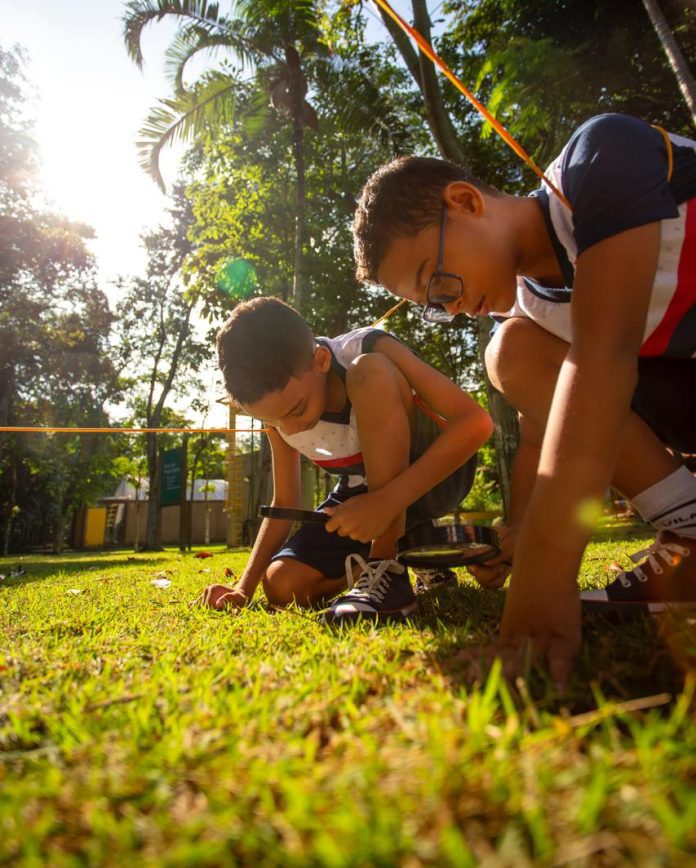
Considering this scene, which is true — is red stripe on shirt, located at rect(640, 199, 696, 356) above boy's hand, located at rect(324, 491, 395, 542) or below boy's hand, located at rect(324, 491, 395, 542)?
above

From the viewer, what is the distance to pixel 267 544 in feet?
9.87

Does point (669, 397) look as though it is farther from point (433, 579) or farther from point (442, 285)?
point (433, 579)

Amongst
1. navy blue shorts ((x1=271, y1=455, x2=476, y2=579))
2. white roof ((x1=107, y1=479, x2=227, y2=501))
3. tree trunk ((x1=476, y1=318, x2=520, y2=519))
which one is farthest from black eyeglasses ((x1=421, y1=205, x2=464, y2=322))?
white roof ((x1=107, y1=479, x2=227, y2=501))

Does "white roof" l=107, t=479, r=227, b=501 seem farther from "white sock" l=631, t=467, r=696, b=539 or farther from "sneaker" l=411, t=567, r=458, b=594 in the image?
"white sock" l=631, t=467, r=696, b=539

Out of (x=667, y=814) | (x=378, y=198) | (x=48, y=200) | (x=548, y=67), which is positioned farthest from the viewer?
(x=48, y=200)

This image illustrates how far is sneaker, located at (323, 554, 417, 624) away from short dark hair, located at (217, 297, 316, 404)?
33.2 inches

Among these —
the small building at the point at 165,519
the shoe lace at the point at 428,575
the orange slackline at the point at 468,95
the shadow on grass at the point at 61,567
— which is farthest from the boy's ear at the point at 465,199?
the small building at the point at 165,519

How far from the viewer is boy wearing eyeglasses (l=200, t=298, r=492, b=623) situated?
87.5 inches

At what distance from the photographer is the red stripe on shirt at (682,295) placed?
1.62 m

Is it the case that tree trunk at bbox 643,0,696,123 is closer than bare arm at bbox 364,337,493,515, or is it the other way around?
bare arm at bbox 364,337,493,515

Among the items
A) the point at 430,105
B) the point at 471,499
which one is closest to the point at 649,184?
the point at 430,105

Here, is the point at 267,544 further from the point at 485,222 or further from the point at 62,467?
the point at 62,467

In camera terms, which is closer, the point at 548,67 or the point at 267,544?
the point at 267,544

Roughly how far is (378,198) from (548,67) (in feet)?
28.4
